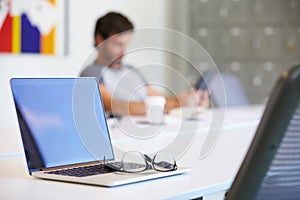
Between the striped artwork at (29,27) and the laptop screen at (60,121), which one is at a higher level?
A: the striped artwork at (29,27)

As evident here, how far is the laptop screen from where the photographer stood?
1500 mm

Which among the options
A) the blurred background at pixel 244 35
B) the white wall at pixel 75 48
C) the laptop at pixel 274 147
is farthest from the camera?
the blurred background at pixel 244 35

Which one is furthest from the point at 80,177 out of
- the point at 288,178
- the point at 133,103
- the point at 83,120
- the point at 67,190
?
the point at 133,103

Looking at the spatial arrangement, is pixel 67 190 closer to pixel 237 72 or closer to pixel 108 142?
pixel 108 142

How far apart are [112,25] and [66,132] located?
1.85 m

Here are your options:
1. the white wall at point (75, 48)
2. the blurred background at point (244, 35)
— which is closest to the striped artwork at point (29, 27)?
the white wall at point (75, 48)

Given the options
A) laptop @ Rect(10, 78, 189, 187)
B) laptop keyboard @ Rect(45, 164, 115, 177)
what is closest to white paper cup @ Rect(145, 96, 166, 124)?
laptop @ Rect(10, 78, 189, 187)

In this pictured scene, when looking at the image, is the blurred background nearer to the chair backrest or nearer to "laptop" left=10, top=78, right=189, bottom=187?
the chair backrest

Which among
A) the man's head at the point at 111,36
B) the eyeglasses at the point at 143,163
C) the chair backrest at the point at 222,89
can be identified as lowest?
the chair backrest at the point at 222,89

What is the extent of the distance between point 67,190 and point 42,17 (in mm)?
3068

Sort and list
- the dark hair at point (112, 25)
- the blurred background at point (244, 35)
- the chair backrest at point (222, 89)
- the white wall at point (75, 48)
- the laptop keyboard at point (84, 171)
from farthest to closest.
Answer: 1. the blurred background at point (244, 35)
2. the white wall at point (75, 48)
3. the chair backrest at point (222, 89)
4. the dark hair at point (112, 25)
5. the laptop keyboard at point (84, 171)

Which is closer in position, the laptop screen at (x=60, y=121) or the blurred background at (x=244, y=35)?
the laptop screen at (x=60, y=121)

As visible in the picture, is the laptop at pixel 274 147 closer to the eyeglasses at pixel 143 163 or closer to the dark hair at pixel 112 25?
the eyeglasses at pixel 143 163

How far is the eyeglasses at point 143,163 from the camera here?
1496mm
